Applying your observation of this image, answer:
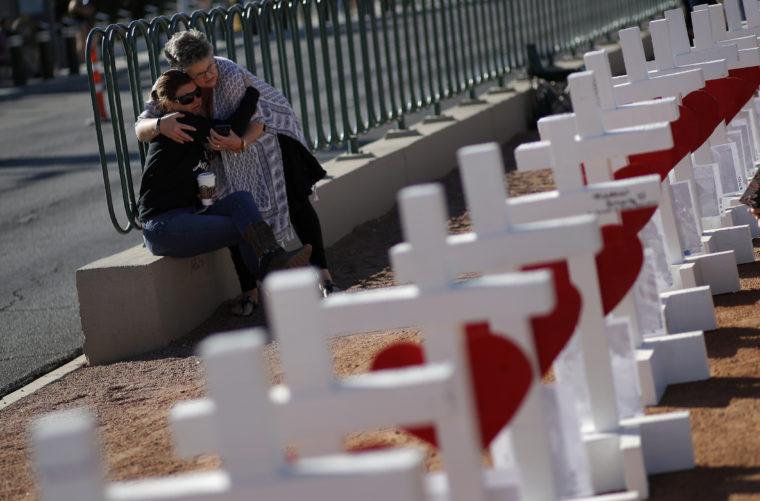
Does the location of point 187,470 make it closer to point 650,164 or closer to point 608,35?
point 650,164

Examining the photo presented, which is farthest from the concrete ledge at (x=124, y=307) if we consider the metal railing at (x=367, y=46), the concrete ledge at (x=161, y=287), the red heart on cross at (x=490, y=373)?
the red heart on cross at (x=490, y=373)

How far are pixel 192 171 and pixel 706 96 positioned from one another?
117 inches

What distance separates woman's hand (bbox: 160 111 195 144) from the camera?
6605 mm

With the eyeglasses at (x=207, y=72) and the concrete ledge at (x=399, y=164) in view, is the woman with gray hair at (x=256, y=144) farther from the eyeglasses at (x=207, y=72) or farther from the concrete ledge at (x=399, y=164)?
the concrete ledge at (x=399, y=164)

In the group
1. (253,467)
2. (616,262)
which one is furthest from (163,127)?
(253,467)

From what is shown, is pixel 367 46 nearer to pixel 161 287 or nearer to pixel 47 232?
pixel 47 232

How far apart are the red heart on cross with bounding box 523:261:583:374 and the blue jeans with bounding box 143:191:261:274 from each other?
397cm

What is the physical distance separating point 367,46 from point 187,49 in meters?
3.76

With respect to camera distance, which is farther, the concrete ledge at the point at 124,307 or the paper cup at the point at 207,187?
the paper cup at the point at 207,187

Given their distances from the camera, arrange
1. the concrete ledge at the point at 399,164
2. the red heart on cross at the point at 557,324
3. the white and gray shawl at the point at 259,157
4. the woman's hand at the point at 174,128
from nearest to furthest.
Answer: the red heart on cross at the point at 557,324, the woman's hand at the point at 174,128, the white and gray shawl at the point at 259,157, the concrete ledge at the point at 399,164

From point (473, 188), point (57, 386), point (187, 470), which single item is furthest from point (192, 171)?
A: point (473, 188)

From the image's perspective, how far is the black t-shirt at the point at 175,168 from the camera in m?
6.72

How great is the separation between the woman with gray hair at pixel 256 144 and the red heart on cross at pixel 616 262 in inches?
147

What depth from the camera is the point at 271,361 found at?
5781 millimetres
